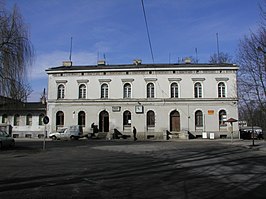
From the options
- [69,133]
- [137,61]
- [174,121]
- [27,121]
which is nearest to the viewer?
[69,133]

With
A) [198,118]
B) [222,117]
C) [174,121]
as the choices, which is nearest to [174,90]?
[174,121]

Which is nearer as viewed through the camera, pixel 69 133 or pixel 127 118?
pixel 69 133

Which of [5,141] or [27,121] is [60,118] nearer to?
[27,121]

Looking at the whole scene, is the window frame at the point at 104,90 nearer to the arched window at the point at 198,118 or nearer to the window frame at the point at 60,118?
the window frame at the point at 60,118

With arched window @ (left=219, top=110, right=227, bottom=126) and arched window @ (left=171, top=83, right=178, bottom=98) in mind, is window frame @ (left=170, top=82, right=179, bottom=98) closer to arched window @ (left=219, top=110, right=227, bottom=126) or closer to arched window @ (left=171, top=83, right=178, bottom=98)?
arched window @ (left=171, top=83, right=178, bottom=98)

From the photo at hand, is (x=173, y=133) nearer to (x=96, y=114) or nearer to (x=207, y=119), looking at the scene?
(x=207, y=119)

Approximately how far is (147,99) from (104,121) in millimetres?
7392

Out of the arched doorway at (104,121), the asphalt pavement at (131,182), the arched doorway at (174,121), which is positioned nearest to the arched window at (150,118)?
the arched doorway at (174,121)

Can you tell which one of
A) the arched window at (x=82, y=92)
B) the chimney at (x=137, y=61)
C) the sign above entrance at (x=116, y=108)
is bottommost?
the sign above entrance at (x=116, y=108)

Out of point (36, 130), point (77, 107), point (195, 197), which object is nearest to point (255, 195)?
point (195, 197)

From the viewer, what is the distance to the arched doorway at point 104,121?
4702 cm

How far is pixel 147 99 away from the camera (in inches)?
1828

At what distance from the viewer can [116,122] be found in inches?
1834

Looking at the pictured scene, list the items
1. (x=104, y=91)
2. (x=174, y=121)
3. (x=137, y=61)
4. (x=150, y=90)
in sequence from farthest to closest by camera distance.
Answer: (x=137, y=61) → (x=104, y=91) → (x=150, y=90) → (x=174, y=121)
